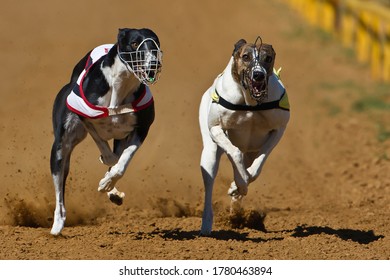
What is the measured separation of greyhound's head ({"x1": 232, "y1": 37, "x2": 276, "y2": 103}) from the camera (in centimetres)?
719

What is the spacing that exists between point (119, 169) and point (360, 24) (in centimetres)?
946

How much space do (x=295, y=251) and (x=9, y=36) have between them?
1161 centimetres

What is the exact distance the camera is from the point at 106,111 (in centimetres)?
757

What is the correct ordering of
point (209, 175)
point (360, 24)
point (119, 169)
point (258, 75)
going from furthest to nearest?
point (360, 24)
point (209, 175)
point (119, 169)
point (258, 75)

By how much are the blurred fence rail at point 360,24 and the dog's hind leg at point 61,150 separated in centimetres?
796

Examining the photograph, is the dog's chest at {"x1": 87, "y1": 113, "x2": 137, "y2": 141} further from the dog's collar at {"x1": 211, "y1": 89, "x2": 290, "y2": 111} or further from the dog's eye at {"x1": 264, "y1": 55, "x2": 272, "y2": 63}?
the dog's eye at {"x1": 264, "y1": 55, "x2": 272, "y2": 63}

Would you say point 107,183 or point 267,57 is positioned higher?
point 267,57

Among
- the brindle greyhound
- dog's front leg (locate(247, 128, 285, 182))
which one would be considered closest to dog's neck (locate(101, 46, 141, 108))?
the brindle greyhound

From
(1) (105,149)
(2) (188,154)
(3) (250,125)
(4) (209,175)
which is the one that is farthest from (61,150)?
(2) (188,154)

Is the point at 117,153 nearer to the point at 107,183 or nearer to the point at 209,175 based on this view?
the point at 107,183

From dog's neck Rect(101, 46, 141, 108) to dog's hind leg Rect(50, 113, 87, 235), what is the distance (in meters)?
0.31

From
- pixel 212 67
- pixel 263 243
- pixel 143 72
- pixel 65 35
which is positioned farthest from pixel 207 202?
pixel 65 35

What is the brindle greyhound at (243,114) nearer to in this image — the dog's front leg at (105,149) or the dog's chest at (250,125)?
the dog's chest at (250,125)

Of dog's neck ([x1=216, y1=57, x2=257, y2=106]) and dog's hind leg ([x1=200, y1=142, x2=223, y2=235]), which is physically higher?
dog's neck ([x1=216, y1=57, x2=257, y2=106])
